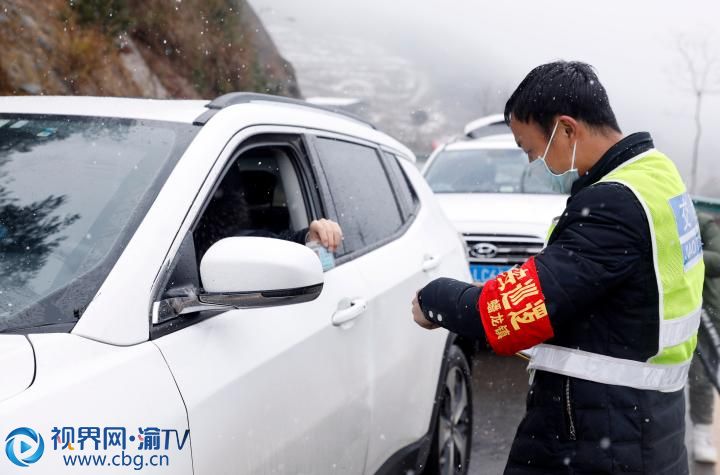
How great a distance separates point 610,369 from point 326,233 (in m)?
1.17

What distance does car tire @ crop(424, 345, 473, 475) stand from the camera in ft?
12.5

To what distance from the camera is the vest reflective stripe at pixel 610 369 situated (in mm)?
2107

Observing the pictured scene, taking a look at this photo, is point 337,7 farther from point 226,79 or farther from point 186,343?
point 186,343

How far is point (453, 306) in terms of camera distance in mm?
2162

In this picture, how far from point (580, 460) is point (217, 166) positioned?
1.25 m

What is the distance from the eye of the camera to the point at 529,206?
7793mm

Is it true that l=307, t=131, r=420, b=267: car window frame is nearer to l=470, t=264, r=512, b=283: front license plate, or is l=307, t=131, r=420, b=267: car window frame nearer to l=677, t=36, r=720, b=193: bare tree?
l=470, t=264, r=512, b=283: front license plate

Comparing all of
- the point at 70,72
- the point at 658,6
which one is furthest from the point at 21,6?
the point at 658,6

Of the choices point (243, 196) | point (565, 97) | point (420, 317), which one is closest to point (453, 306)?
point (420, 317)

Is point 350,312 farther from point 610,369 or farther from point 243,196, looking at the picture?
point 610,369

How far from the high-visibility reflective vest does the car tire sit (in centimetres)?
165

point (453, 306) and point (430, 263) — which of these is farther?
point (430, 263)

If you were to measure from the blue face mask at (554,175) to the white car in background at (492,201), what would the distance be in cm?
313

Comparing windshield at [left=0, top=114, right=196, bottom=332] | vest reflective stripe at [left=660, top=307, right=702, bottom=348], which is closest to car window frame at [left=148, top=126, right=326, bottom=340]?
windshield at [left=0, top=114, right=196, bottom=332]
